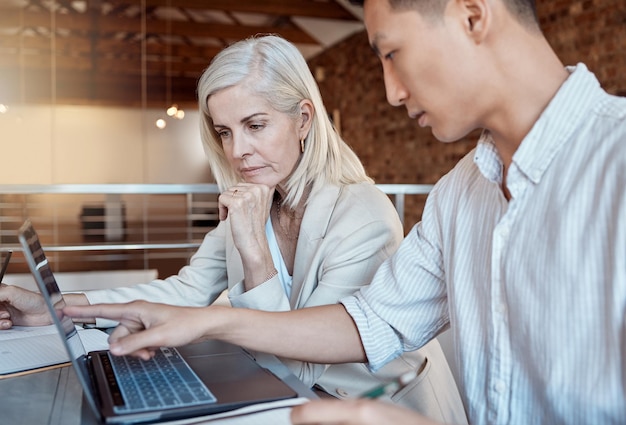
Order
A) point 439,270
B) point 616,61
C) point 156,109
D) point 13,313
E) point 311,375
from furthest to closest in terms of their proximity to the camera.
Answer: point 156,109 < point 616,61 < point 13,313 < point 311,375 < point 439,270

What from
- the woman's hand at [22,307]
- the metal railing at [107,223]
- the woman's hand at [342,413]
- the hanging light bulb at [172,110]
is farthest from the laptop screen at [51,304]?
the hanging light bulb at [172,110]

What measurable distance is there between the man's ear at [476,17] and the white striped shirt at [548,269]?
12cm

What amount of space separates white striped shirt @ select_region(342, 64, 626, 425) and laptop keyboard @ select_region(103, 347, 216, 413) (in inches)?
15.7

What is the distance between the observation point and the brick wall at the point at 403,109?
13.0 ft

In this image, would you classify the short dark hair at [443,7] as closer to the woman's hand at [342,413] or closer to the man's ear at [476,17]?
the man's ear at [476,17]

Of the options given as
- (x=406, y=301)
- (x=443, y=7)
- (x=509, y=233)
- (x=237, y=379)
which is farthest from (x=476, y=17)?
(x=237, y=379)

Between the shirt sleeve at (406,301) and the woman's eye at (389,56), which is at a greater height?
the woman's eye at (389,56)

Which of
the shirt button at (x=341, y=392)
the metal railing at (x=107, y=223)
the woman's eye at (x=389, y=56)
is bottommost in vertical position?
the metal railing at (x=107, y=223)

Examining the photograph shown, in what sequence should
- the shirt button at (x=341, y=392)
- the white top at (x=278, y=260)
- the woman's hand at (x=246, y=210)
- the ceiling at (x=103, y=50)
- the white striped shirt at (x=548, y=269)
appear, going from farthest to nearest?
1. the ceiling at (x=103, y=50)
2. the white top at (x=278, y=260)
3. the woman's hand at (x=246, y=210)
4. the shirt button at (x=341, y=392)
5. the white striped shirt at (x=548, y=269)

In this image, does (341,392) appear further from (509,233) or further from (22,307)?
(22,307)

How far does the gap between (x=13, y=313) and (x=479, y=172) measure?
0.98 m

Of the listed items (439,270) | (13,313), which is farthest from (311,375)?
(13,313)

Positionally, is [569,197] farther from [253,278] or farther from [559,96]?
[253,278]

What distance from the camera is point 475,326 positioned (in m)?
1.00
